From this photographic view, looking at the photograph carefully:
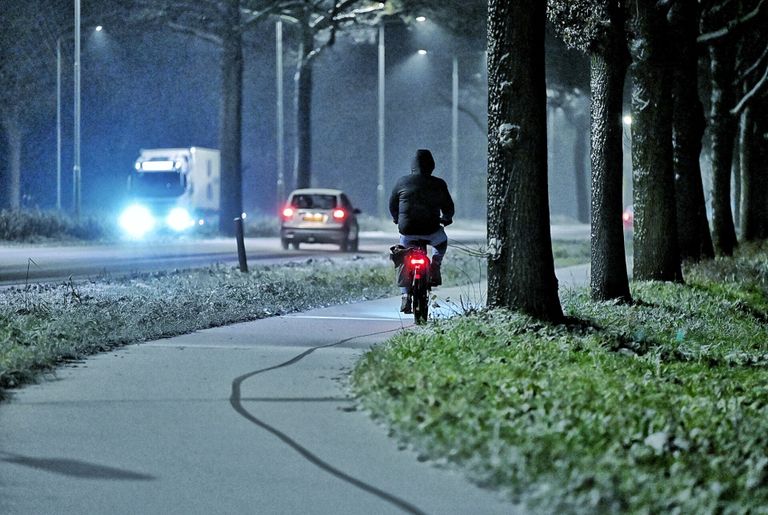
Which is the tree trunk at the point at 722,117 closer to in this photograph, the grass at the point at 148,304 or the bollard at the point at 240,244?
the grass at the point at 148,304

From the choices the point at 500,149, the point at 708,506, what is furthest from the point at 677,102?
the point at 708,506

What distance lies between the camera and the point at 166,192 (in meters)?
47.8

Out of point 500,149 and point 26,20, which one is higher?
point 26,20

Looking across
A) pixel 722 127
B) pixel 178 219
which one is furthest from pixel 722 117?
pixel 178 219

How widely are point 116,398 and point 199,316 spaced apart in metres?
6.06

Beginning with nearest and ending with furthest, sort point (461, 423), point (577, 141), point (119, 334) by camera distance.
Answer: point (461, 423)
point (119, 334)
point (577, 141)

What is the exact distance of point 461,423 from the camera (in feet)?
28.3

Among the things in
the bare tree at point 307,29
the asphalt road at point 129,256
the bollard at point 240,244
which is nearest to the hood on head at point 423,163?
the asphalt road at point 129,256

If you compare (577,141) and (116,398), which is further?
(577,141)

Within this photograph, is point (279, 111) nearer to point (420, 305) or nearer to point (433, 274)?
point (420, 305)

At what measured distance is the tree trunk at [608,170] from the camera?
18.7 m

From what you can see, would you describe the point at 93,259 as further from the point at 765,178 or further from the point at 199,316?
the point at 765,178

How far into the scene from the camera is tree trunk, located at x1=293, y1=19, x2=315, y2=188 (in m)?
49.5

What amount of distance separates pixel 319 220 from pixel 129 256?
22.8ft
